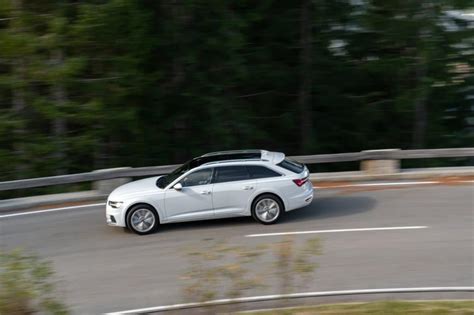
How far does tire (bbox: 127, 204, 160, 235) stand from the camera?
1288 cm

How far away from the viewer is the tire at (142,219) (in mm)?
12883

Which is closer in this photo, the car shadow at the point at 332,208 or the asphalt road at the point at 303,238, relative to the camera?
the asphalt road at the point at 303,238

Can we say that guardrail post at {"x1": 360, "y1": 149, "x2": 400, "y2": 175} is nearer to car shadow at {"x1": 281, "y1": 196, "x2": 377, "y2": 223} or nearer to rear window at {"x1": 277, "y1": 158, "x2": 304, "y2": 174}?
car shadow at {"x1": 281, "y1": 196, "x2": 377, "y2": 223}

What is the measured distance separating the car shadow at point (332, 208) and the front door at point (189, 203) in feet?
5.46

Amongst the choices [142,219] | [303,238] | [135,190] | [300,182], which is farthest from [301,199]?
[135,190]

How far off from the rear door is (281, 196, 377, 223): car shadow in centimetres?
101

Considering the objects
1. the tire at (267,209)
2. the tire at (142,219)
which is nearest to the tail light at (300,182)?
the tire at (267,209)

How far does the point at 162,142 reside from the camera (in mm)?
24578

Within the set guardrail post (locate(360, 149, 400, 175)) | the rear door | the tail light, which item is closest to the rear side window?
the rear door

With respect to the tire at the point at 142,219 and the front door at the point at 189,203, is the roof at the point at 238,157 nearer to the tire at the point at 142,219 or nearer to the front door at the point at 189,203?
the front door at the point at 189,203

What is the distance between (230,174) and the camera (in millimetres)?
13148

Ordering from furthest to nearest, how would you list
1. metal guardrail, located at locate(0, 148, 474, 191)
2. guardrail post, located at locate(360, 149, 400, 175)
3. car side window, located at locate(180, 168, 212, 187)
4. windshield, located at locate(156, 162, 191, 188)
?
guardrail post, located at locate(360, 149, 400, 175), metal guardrail, located at locate(0, 148, 474, 191), windshield, located at locate(156, 162, 191, 188), car side window, located at locate(180, 168, 212, 187)

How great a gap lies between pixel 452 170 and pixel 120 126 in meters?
10.9

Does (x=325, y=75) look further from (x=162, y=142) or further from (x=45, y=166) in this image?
(x=45, y=166)
